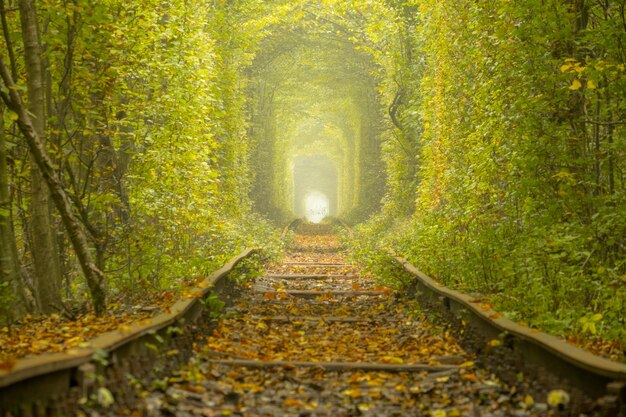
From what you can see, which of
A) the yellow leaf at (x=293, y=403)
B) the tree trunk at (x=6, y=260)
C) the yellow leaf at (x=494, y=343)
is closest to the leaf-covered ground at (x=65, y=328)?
the tree trunk at (x=6, y=260)

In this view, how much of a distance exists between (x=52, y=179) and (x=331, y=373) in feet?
11.7

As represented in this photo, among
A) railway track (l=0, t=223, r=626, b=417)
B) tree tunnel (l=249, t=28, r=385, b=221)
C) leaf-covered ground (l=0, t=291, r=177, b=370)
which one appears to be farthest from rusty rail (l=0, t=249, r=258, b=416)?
tree tunnel (l=249, t=28, r=385, b=221)

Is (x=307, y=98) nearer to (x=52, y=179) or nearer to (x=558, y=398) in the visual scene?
(x=52, y=179)

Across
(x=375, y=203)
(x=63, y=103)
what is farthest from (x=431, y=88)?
(x=375, y=203)

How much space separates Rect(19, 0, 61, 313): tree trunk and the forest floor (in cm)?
215

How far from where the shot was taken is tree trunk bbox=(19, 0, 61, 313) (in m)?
7.61

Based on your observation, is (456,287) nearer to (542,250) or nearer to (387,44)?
(542,250)

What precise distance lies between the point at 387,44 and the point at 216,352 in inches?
750

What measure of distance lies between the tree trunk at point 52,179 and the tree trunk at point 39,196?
0.49 meters

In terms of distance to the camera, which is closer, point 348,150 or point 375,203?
point 375,203

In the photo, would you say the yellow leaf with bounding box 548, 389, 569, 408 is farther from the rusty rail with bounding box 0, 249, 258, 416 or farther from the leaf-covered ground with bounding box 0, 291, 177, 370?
the leaf-covered ground with bounding box 0, 291, 177, 370

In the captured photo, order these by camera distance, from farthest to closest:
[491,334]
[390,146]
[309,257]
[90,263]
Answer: [390,146]
[309,257]
[90,263]
[491,334]

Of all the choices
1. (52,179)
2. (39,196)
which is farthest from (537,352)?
(39,196)

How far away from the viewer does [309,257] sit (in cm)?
2002
